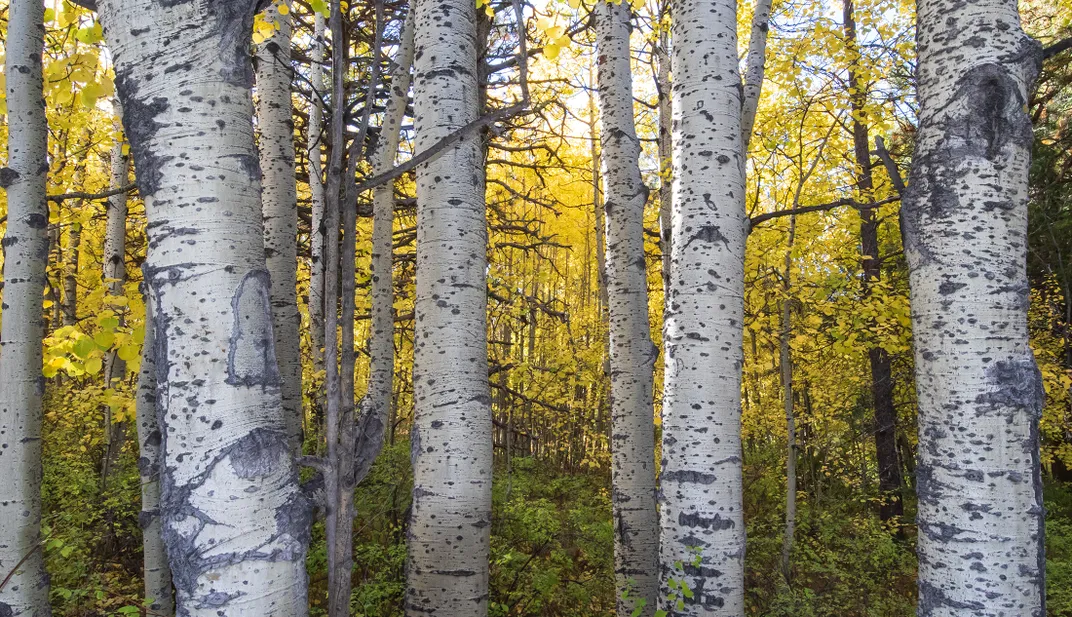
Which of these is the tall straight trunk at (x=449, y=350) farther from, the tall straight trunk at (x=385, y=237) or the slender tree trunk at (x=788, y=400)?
the slender tree trunk at (x=788, y=400)

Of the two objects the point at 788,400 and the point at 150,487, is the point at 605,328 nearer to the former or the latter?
the point at 788,400

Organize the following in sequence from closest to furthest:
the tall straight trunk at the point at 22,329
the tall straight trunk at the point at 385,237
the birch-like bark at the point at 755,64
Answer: the tall straight trunk at the point at 22,329 < the tall straight trunk at the point at 385,237 < the birch-like bark at the point at 755,64

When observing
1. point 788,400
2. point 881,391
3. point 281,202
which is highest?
point 281,202

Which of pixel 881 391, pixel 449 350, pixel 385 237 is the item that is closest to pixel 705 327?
pixel 449 350

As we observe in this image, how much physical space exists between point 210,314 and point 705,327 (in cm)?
200

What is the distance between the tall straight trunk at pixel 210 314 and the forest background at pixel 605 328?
4.03 feet

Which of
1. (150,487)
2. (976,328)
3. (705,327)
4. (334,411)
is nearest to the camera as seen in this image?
(334,411)

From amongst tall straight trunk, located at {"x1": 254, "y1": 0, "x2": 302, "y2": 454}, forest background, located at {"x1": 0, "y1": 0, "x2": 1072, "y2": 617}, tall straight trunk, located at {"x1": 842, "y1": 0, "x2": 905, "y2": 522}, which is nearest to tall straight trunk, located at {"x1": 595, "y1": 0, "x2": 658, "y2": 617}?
forest background, located at {"x1": 0, "y1": 0, "x2": 1072, "y2": 617}

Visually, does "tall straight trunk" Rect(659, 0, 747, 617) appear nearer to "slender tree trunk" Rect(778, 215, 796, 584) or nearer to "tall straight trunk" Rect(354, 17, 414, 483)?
"tall straight trunk" Rect(354, 17, 414, 483)

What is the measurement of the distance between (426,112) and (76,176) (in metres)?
7.24

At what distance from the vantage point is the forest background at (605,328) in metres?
5.12

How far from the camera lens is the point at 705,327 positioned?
264 centimetres

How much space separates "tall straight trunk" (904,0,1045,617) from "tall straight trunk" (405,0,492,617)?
5.38 feet

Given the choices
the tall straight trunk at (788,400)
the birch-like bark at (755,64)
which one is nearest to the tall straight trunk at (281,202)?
the birch-like bark at (755,64)
